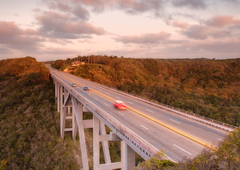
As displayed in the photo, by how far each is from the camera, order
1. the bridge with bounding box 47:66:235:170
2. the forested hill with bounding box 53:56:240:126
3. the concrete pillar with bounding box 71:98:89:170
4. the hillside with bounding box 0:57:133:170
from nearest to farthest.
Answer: the bridge with bounding box 47:66:235:170 < the concrete pillar with bounding box 71:98:89:170 < the hillside with bounding box 0:57:133:170 < the forested hill with bounding box 53:56:240:126

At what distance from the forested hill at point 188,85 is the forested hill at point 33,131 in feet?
84.2

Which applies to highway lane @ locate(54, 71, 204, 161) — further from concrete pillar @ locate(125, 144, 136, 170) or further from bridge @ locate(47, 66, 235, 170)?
concrete pillar @ locate(125, 144, 136, 170)

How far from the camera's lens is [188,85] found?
3595 inches

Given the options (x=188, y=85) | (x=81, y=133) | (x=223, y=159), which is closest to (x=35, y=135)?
(x=81, y=133)

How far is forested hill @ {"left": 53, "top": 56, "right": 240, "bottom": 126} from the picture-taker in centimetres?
5281

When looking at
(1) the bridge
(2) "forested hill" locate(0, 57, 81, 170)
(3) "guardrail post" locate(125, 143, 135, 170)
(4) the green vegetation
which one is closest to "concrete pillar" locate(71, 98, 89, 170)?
(1) the bridge

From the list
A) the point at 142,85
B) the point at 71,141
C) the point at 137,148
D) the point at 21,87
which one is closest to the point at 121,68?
the point at 142,85

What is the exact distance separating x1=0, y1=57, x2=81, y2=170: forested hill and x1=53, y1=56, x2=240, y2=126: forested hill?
84.2 feet

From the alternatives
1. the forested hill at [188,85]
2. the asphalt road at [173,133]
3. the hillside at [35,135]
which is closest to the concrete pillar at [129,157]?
the asphalt road at [173,133]

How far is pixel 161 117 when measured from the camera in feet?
62.0

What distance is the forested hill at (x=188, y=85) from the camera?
2079 inches

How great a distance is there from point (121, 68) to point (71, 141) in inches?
2824

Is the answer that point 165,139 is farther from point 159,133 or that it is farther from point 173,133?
point 173,133

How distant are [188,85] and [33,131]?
80.6 metres
